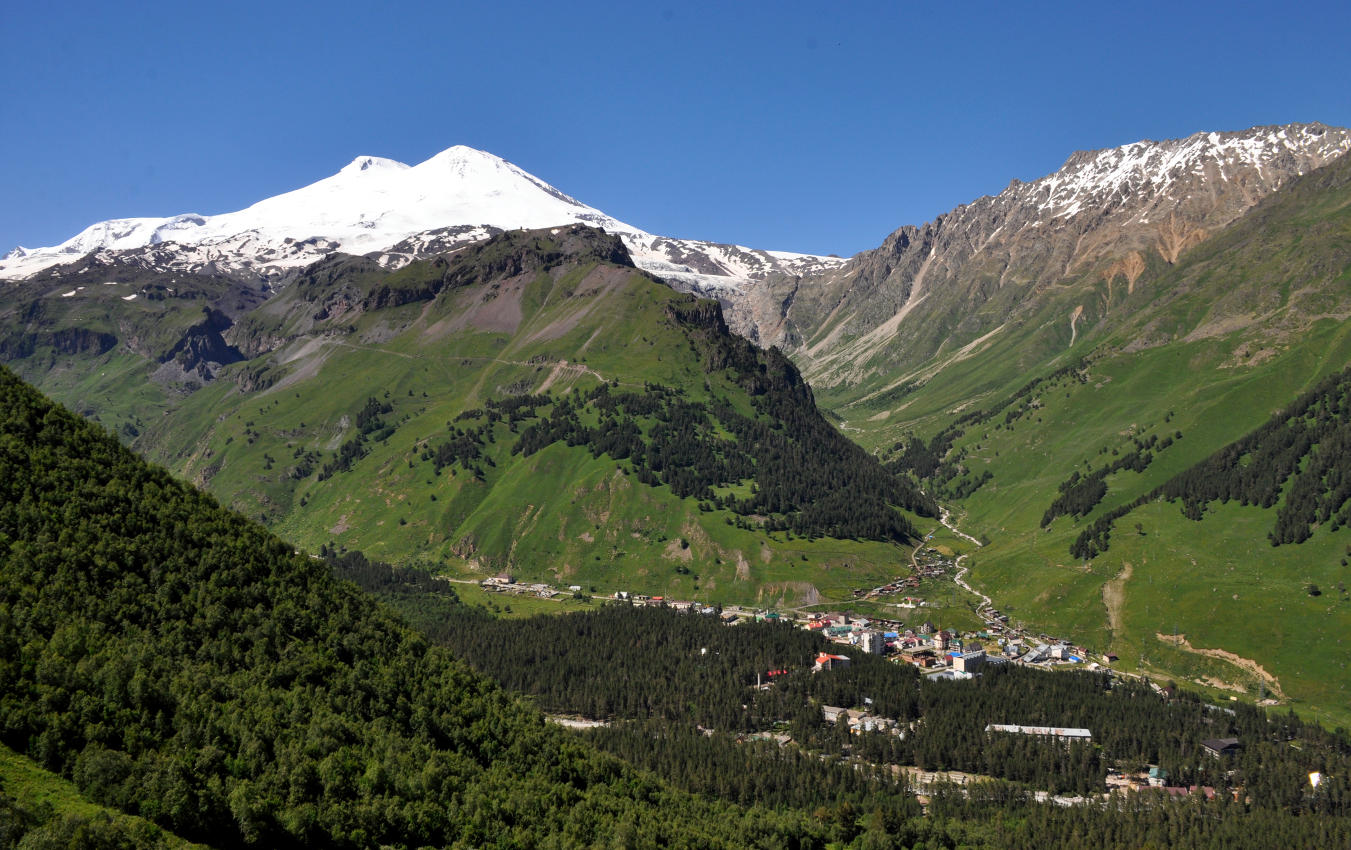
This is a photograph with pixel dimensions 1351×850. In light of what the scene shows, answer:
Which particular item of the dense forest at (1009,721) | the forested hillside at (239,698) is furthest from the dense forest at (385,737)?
the dense forest at (1009,721)

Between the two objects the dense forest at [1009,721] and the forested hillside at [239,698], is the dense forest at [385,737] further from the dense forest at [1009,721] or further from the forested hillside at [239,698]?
the dense forest at [1009,721]

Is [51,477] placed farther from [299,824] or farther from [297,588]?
[299,824]

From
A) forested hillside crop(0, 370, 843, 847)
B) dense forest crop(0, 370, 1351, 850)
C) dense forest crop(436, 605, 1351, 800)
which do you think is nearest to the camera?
forested hillside crop(0, 370, 843, 847)

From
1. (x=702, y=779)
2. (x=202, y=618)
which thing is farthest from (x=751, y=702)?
(x=202, y=618)

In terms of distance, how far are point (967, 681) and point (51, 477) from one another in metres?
168

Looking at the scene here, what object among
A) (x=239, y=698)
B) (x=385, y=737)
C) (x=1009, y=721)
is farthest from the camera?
(x=1009, y=721)

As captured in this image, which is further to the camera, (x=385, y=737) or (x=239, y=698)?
(x=385, y=737)

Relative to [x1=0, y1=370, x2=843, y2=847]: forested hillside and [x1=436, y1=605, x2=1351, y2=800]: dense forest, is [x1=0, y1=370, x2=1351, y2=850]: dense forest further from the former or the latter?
[x1=436, y1=605, x2=1351, y2=800]: dense forest

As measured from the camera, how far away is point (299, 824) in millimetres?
77750

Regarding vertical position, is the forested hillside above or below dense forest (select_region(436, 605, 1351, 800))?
above

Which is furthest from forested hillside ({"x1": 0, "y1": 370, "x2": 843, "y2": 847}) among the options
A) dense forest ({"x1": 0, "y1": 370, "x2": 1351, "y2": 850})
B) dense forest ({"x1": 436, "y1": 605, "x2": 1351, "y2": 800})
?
dense forest ({"x1": 436, "y1": 605, "x2": 1351, "y2": 800})

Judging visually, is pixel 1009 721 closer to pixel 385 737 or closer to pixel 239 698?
pixel 385 737

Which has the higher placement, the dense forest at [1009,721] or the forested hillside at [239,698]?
the forested hillside at [239,698]

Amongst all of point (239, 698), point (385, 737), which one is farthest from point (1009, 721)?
point (239, 698)
